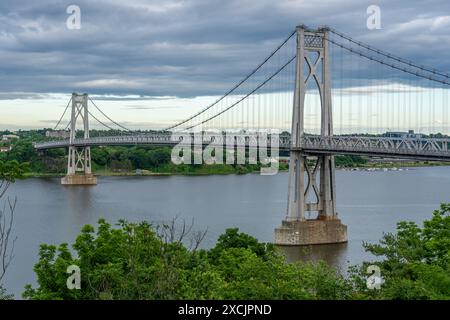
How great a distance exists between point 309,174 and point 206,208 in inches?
398

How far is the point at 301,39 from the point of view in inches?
1225

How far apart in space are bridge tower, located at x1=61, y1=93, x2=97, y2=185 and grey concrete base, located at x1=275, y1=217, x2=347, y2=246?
3821 cm

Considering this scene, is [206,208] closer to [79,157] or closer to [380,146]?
[380,146]

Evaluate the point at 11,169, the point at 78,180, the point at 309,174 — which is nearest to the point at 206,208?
the point at 309,174

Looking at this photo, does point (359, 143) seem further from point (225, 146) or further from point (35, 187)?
point (35, 187)

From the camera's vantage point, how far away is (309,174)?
3059 centimetres

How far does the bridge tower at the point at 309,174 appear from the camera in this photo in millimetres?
29000

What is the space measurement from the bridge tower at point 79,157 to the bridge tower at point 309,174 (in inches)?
1453

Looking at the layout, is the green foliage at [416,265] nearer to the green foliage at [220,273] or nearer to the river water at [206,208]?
the green foliage at [220,273]

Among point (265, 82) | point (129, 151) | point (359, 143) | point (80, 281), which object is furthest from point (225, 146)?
point (129, 151)

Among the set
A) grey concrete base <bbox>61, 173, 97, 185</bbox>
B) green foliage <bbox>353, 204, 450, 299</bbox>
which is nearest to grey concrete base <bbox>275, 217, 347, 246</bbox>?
green foliage <bbox>353, 204, 450, 299</bbox>

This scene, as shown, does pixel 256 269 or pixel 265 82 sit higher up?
pixel 265 82

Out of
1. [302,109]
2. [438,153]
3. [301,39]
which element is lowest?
[438,153]
